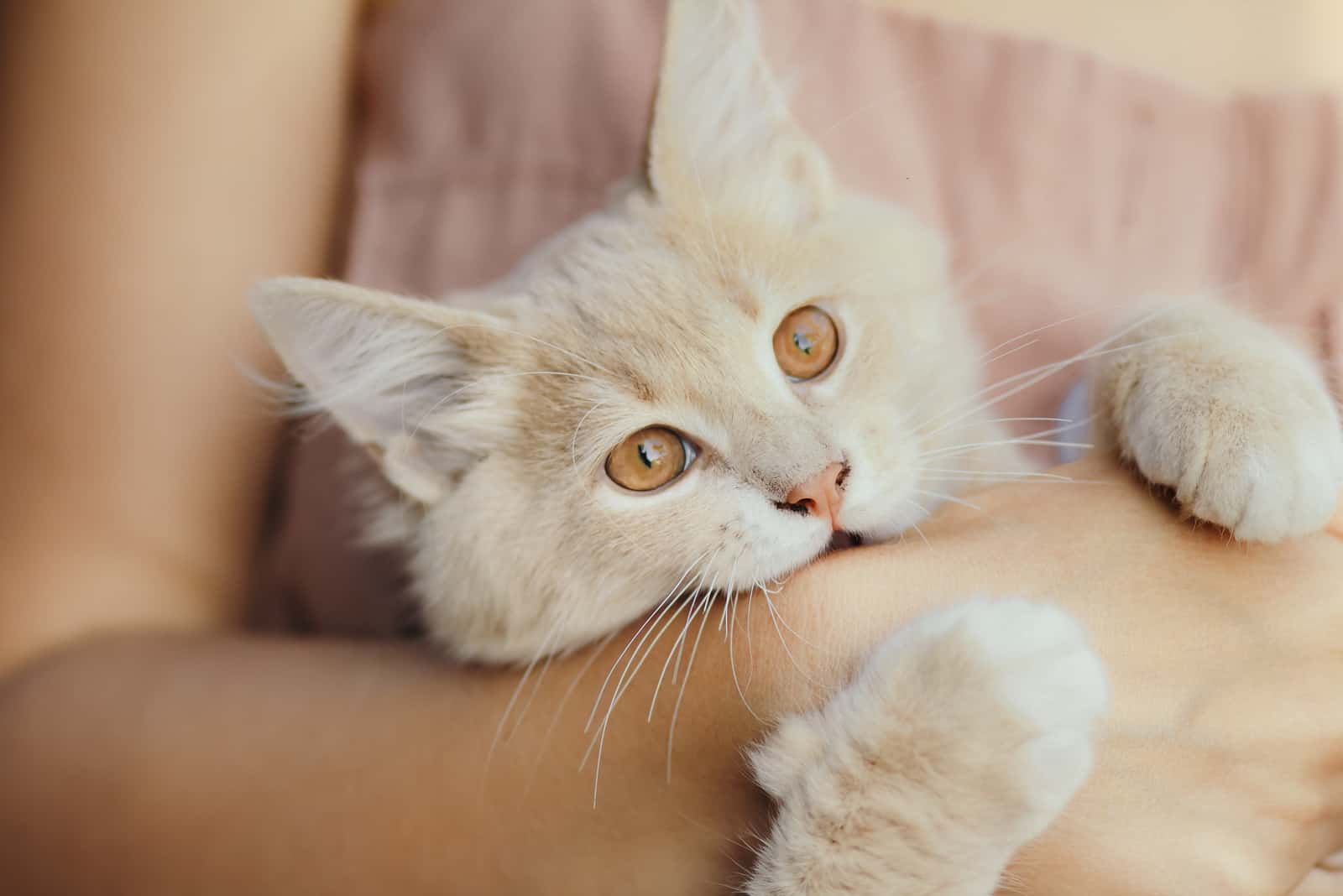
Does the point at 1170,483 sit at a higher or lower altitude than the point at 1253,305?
lower

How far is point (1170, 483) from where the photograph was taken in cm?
89

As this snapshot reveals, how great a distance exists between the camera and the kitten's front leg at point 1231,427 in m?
0.81

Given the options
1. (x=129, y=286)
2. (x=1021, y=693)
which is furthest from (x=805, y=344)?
(x=129, y=286)

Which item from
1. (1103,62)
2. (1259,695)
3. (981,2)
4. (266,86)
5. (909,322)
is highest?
(981,2)

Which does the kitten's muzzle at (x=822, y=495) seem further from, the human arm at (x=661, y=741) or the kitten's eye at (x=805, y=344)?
the kitten's eye at (x=805, y=344)

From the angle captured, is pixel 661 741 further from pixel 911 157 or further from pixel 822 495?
pixel 911 157

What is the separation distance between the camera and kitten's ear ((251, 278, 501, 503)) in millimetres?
998

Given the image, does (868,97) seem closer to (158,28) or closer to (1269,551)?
(1269,551)

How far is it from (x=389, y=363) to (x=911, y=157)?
965 millimetres

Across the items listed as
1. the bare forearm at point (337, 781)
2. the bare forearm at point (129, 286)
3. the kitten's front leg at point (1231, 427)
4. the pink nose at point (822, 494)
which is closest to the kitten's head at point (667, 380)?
the pink nose at point (822, 494)

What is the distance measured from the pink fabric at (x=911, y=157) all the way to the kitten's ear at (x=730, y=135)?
0.76ft

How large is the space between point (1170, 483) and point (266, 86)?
1578mm

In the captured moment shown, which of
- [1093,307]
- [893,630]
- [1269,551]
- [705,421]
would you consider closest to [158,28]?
[705,421]

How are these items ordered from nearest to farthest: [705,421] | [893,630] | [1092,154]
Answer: [893,630] → [705,421] → [1092,154]
